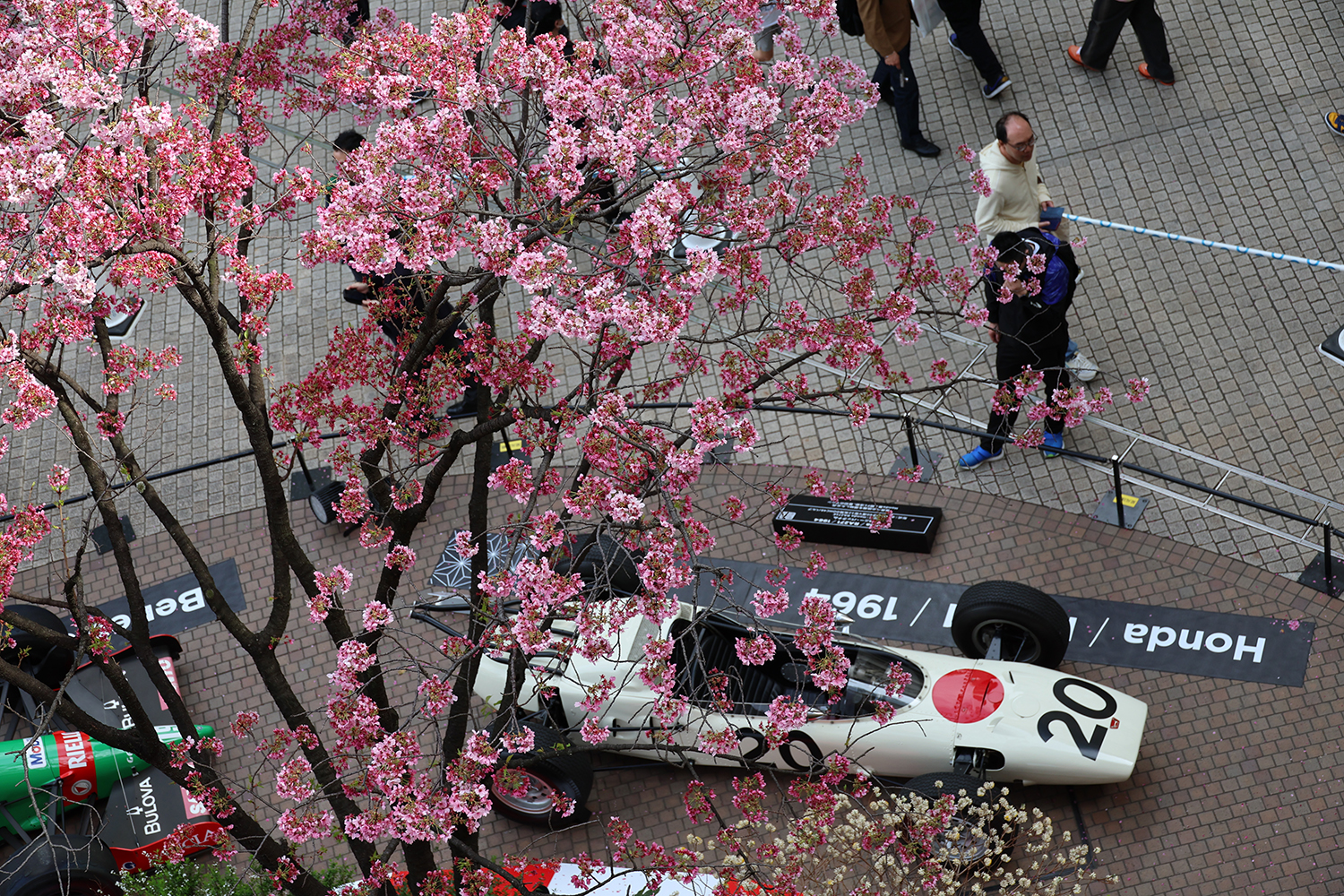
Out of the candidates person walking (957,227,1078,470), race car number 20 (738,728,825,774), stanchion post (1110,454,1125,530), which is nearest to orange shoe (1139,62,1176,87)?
person walking (957,227,1078,470)

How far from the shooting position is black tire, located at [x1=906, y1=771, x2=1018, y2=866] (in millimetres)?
7750

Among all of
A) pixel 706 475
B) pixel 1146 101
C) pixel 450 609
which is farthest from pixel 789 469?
pixel 1146 101

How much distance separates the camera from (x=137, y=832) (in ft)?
29.6

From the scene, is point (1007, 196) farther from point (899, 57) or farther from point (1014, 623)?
point (1014, 623)

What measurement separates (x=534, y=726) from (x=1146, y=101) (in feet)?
28.5

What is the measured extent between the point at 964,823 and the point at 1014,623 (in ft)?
5.06

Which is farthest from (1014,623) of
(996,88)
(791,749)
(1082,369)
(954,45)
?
(954,45)

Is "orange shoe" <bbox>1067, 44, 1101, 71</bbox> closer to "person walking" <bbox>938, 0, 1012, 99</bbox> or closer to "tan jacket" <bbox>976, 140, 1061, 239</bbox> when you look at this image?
"person walking" <bbox>938, 0, 1012, 99</bbox>

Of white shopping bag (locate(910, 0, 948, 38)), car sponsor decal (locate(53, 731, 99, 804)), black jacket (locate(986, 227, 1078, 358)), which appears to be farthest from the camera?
white shopping bag (locate(910, 0, 948, 38))

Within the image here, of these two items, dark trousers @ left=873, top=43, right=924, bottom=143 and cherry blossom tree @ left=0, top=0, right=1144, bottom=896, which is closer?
cherry blossom tree @ left=0, top=0, right=1144, bottom=896

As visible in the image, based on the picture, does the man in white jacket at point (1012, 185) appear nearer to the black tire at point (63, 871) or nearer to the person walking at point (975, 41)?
the person walking at point (975, 41)

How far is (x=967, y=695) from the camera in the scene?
338 inches

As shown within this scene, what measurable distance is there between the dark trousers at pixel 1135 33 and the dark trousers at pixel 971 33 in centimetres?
12

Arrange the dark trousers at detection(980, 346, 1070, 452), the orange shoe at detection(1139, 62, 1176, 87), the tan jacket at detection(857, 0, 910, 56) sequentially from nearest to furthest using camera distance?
the dark trousers at detection(980, 346, 1070, 452), the tan jacket at detection(857, 0, 910, 56), the orange shoe at detection(1139, 62, 1176, 87)
